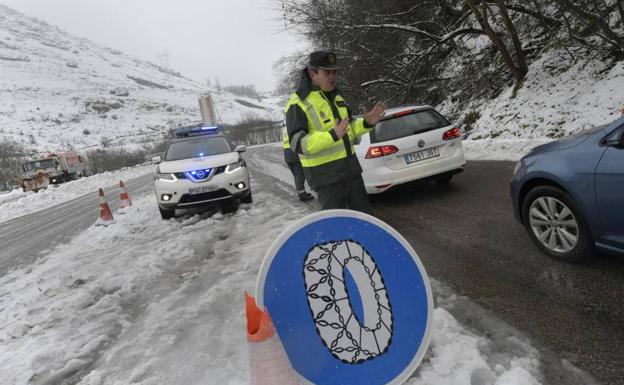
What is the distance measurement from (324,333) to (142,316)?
8.17 feet

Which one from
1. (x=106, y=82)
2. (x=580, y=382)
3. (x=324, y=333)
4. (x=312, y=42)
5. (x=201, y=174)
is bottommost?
(x=580, y=382)

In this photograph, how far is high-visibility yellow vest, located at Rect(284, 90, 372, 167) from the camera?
286 centimetres

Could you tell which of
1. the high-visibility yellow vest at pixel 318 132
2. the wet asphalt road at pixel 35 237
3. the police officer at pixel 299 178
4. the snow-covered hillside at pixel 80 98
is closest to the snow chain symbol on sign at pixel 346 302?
the high-visibility yellow vest at pixel 318 132

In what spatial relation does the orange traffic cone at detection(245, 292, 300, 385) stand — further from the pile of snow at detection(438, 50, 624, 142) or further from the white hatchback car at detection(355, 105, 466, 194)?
the pile of snow at detection(438, 50, 624, 142)

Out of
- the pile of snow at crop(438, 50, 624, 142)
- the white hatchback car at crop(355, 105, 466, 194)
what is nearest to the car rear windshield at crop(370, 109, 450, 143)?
the white hatchback car at crop(355, 105, 466, 194)

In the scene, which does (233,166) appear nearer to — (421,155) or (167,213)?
(167,213)

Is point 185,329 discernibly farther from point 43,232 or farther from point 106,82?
point 106,82

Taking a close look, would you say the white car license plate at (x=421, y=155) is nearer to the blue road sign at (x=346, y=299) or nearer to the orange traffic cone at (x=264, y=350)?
A: the blue road sign at (x=346, y=299)

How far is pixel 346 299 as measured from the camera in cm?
221

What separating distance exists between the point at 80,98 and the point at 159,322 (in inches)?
4599

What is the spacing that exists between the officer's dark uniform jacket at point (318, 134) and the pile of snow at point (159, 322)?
4.23 feet

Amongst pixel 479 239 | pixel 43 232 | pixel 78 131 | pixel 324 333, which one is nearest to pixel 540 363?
pixel 324 333

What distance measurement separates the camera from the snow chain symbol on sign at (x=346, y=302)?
2148mm

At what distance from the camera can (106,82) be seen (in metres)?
122
